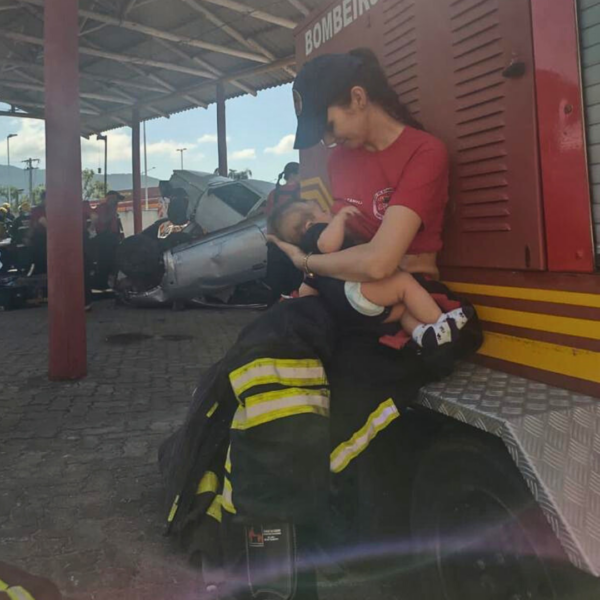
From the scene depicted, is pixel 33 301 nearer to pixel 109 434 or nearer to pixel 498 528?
pixel 109 434

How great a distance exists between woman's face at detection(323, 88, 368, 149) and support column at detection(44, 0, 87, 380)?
3.96m

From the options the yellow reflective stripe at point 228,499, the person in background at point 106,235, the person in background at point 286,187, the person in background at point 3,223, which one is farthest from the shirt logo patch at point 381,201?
the person in background at point 3,223

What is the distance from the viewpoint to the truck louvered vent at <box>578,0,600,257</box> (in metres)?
1.67

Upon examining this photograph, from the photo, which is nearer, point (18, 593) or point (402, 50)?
point (18, 593)

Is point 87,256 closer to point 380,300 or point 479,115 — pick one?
point 380,300

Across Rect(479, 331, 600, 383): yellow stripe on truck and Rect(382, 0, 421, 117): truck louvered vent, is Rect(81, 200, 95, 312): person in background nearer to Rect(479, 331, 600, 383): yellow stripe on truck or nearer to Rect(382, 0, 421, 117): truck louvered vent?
Rect(382, 0, 421, 117): truck louvered vent

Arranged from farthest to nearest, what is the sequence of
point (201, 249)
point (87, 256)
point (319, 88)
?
1. point (87, 256)
2. point (201, 249)
3. point (319, 88)

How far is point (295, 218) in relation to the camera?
2697mm

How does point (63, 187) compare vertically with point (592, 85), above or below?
above

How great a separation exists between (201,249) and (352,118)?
273 inches

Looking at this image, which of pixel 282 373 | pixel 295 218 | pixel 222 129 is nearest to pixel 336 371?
pixel 282 373

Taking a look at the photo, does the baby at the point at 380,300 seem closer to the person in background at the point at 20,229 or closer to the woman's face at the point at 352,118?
the woman's face at the point at 352,118

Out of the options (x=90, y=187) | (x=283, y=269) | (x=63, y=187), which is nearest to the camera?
(x=63, y=187)

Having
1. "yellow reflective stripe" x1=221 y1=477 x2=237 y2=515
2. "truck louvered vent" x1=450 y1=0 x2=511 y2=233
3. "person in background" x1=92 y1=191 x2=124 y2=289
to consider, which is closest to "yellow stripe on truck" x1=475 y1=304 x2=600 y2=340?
"truck louvered vent" x1=450 y1=0 x2=511 y2=233
